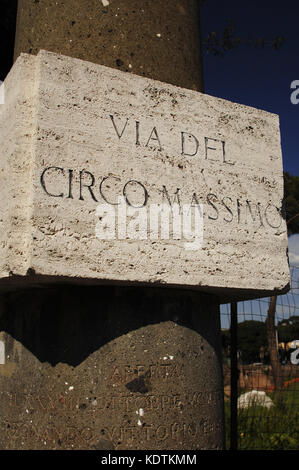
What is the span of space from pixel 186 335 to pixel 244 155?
0.92 meters

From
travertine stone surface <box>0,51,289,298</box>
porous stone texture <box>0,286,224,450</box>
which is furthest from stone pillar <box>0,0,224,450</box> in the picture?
travertine stone surface <box>0,51,289,298</box>

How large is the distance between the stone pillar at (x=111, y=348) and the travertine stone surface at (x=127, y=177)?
170 millimetres

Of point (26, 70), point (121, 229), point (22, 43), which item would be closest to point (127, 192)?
point (121, 229)

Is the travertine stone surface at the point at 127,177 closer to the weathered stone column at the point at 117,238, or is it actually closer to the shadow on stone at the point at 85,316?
the weathered stone column at the point at 117,238

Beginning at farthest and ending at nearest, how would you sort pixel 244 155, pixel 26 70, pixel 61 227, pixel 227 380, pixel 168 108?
1. pixel 227 380
2. pixel 244 155
3. pixel 168 108
4. pixel 26 70
5. pixel 61 227

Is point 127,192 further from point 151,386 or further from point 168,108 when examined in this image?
point 151,386

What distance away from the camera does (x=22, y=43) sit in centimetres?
240

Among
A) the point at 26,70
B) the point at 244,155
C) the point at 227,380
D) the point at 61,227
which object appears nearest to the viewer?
the point at 61,227

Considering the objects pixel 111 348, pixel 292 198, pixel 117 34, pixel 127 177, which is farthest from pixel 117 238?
pixel 292 198

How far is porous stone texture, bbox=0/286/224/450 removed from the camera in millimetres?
1917

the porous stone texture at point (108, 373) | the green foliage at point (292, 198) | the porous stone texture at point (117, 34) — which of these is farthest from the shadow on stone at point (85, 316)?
the green foliage at point (292, 198)

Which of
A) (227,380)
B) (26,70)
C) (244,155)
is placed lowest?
(227,380)

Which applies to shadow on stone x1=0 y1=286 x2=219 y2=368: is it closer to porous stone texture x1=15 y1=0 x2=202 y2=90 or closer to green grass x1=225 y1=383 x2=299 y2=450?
porous stone texture x1=15 y1=0 x2=202 y2=90

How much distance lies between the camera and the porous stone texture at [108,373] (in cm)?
192
